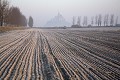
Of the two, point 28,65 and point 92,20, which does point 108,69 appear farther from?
point 92,20

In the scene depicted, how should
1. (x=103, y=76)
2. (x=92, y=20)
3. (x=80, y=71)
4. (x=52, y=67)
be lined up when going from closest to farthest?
1. (x=103, y=76)
2. (x=80, y=71)
3. (x=52, y=67)
4. (x=92, y=20)

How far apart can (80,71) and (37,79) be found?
2324mm

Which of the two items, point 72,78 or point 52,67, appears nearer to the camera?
point 72,78

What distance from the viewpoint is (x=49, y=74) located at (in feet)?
30.6

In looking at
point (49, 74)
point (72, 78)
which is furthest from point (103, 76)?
point (49, 74)

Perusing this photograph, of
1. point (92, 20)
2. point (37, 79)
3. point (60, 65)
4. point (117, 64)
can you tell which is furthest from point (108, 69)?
point (92, 20)

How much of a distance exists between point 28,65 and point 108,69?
3.82m

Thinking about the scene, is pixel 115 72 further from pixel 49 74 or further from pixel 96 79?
pixel 49 74

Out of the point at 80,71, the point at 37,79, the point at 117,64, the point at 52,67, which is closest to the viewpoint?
the point at 37,79

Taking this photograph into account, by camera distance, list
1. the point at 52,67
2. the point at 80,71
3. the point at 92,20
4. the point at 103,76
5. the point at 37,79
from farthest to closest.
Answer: the point at 92,20 < the point at 52,67 < the point at 80,71 < the point at 103,76 < the point at 37,79

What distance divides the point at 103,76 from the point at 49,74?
2.20 m

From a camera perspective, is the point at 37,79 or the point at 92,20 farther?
the point at 92,20

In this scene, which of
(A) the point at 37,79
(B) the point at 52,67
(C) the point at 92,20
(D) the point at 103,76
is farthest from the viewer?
(C) the point at 92,20

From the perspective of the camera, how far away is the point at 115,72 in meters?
10.1
